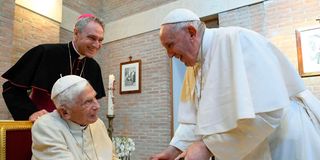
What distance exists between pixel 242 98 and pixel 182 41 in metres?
0.35

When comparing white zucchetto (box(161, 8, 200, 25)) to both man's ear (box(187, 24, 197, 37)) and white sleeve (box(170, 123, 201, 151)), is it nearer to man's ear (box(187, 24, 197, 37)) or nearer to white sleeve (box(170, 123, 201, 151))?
man's ear (box(187, 24, 197, 37))

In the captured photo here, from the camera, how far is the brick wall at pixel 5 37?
154 inches

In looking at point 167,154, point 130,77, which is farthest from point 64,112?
point 130,77

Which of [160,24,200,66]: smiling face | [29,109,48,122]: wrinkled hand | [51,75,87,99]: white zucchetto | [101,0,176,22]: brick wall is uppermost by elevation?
[101,0,176,22]: brick wall

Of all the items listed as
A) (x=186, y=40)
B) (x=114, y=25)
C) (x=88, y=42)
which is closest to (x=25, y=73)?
(x=88, y=42)

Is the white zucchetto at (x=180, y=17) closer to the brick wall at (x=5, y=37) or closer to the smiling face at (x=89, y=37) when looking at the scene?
the smiling face at (x=89, y=37)

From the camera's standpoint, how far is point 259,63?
3.74 ft

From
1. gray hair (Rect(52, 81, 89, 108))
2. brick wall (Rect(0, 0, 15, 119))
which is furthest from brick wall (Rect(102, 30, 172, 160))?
gray hair (Rect(52, 81, 89, 108))

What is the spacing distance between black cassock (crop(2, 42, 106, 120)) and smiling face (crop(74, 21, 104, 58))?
0.62 feet

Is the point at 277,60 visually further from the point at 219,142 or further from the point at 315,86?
the point at 315,86

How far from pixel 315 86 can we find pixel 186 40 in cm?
321

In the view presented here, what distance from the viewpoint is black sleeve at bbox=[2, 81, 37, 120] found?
1.94 meters

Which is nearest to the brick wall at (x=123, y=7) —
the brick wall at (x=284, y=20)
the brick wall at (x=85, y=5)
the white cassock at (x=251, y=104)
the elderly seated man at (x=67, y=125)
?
the brick wall at (x=85, y=5)

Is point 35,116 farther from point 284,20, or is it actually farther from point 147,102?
point 147,102
